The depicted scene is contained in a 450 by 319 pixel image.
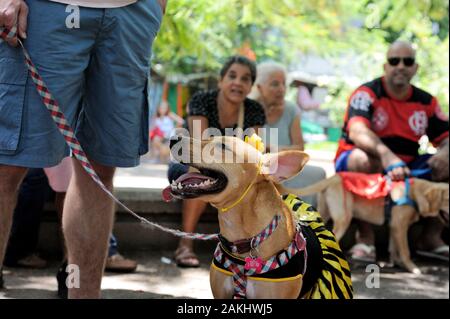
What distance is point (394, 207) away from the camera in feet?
17.5

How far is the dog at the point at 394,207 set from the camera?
17.3 ft

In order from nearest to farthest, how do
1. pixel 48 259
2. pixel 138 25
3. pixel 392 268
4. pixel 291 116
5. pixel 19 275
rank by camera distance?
pixel 138 25
pixel 19 275
pixel 48 259
pixel 392 268
pixel 291 116

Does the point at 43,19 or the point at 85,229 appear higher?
the point at 43,19

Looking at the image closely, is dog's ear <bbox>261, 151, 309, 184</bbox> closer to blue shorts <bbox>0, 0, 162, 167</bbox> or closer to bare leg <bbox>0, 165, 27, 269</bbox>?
blue shorts <bbox>0, 0, 162, 167</bbox>

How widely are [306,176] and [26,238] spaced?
86.1 inches

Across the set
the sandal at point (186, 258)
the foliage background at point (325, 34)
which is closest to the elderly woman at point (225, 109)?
the sandal at point (186, 258)

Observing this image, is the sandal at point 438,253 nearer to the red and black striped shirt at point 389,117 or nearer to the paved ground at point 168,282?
the paved ground at point 168,282

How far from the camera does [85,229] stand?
2863mm

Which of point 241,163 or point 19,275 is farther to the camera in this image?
point 19,275

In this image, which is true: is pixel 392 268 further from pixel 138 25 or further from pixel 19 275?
pixel 138 25

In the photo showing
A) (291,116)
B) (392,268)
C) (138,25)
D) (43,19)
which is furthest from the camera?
(291,116)

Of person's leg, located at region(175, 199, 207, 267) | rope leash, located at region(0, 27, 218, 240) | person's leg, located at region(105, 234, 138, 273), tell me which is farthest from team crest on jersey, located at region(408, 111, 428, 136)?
rope leash, located at region(0, 27, 218, 240)

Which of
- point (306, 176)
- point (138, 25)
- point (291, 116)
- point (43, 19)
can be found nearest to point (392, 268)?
point (306, 176)
